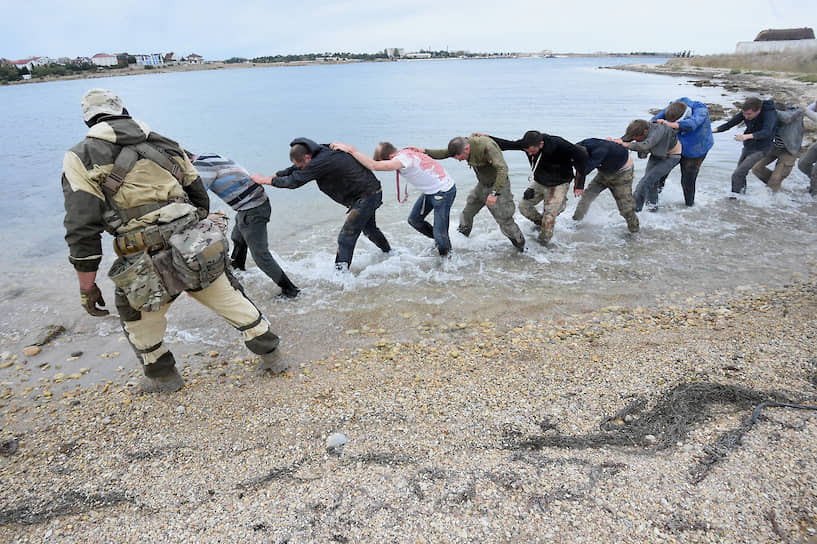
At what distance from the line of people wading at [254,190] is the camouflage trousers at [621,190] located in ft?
0.07

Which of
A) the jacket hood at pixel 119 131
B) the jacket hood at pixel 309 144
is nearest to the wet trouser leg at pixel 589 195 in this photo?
the jacket hood at pixel 309 144

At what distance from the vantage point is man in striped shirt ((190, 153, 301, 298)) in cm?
499

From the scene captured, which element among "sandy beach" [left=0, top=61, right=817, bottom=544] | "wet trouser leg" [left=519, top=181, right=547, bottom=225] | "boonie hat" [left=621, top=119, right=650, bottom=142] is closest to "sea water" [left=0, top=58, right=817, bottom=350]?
"wet trouser leg" [left=519, top=181, right=547, bottom=225]

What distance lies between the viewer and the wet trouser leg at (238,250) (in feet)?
19.7

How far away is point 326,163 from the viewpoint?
5090 mm

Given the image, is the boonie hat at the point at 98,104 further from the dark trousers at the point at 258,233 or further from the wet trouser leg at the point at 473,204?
the wet trouser leg at the point at 473,204

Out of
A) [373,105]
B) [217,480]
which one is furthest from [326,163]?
[373,105]

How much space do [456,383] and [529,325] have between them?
1.48m

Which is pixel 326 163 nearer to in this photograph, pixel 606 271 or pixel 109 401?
pixel 109 401

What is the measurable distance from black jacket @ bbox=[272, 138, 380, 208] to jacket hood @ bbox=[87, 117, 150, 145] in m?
1.87

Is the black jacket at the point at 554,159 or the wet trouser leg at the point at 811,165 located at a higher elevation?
the black jacket at the point at 554,159

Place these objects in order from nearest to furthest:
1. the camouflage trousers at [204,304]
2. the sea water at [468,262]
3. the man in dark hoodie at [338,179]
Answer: the camouflage trousers at [204,304]
the man in dark hoodie at [338,179]
the sea water at [468,262]

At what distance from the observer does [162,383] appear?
379 centimetres

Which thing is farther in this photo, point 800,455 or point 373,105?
point 373,105
